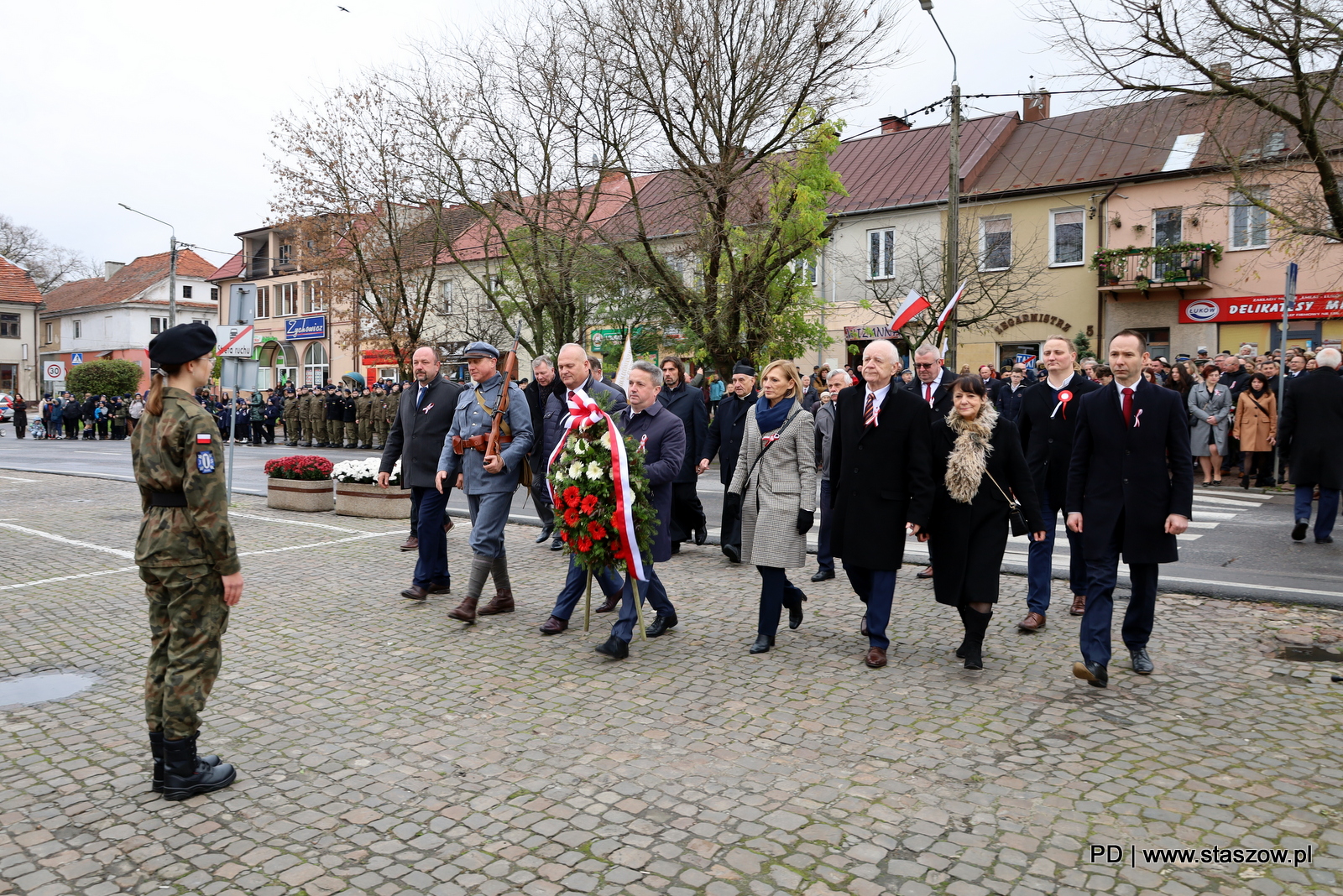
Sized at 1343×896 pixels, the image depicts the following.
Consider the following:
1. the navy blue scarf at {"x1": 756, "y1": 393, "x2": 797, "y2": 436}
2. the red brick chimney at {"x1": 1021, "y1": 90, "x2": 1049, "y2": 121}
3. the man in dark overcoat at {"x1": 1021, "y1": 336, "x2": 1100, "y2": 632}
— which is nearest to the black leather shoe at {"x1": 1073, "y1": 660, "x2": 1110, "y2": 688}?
the man in dark overcoat at {"x1": 1021, "y1": 336, "x2": 1100, "y2": 632}

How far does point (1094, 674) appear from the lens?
5699mm

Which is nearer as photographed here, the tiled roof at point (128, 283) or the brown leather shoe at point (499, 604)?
the brown leather shoe at point (499, 604)

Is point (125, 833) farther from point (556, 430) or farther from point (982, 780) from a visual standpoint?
point (556, 430)

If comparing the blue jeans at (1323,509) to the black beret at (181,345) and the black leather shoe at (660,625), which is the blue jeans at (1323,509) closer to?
the black leather shoe at (660,625)

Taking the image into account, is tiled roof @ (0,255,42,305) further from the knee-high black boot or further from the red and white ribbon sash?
the knee-high black boot

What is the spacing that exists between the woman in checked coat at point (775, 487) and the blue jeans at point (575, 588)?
1.02 meters

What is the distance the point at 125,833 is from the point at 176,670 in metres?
0.67

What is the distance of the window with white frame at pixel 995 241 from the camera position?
104 feet

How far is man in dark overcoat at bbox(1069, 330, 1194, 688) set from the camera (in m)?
5.75

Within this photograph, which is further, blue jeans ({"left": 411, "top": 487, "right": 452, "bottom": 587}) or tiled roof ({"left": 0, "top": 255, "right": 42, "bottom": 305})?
tiled roof ({"left": 0, "top": 255, "right": 42, "bottom": 305})

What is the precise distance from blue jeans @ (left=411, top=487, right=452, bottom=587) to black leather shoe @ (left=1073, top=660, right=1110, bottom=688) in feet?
15.7

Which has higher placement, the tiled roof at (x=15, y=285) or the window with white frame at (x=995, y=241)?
the tiled roof at (x=15, y=285)

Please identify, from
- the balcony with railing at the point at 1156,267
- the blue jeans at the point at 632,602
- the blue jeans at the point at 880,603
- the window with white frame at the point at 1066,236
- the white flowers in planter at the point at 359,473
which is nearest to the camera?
the blue jeans at the point at 880,603

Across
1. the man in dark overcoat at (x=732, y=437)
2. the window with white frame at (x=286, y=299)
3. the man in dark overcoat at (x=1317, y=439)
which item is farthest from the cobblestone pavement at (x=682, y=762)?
the window with white frame at (x=286, y=299)
